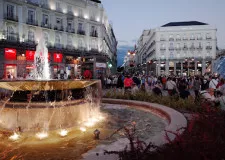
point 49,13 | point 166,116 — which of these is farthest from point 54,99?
point 49,13

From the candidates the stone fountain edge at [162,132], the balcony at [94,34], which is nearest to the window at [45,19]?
the balcony at [94,34]

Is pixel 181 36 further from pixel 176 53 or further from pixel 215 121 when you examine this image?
pixel 215 121

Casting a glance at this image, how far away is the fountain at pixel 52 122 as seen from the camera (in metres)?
4.99

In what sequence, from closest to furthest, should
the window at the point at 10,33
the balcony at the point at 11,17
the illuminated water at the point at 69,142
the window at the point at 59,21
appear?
the illuminated water at the point at 69,142, the balcony at the point at 11,17, the window at the point at 10,33, the window at the point at 59,21

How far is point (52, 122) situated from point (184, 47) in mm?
82212

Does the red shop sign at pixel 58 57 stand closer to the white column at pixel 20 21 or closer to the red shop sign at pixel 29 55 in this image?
the red shop sign at pixel 29 55

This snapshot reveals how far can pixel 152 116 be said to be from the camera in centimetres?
820

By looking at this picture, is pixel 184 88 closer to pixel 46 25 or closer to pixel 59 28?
pixel 46 25

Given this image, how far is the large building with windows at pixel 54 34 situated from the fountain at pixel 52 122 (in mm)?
23040

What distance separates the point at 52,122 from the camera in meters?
6.38

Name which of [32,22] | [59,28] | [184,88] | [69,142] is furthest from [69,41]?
[69,142]

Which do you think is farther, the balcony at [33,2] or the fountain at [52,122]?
the balcony at [33,2]

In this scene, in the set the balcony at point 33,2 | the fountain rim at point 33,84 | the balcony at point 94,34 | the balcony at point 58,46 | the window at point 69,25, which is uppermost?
the balcony at point 33,2

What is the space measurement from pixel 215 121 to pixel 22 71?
34.6 metres
